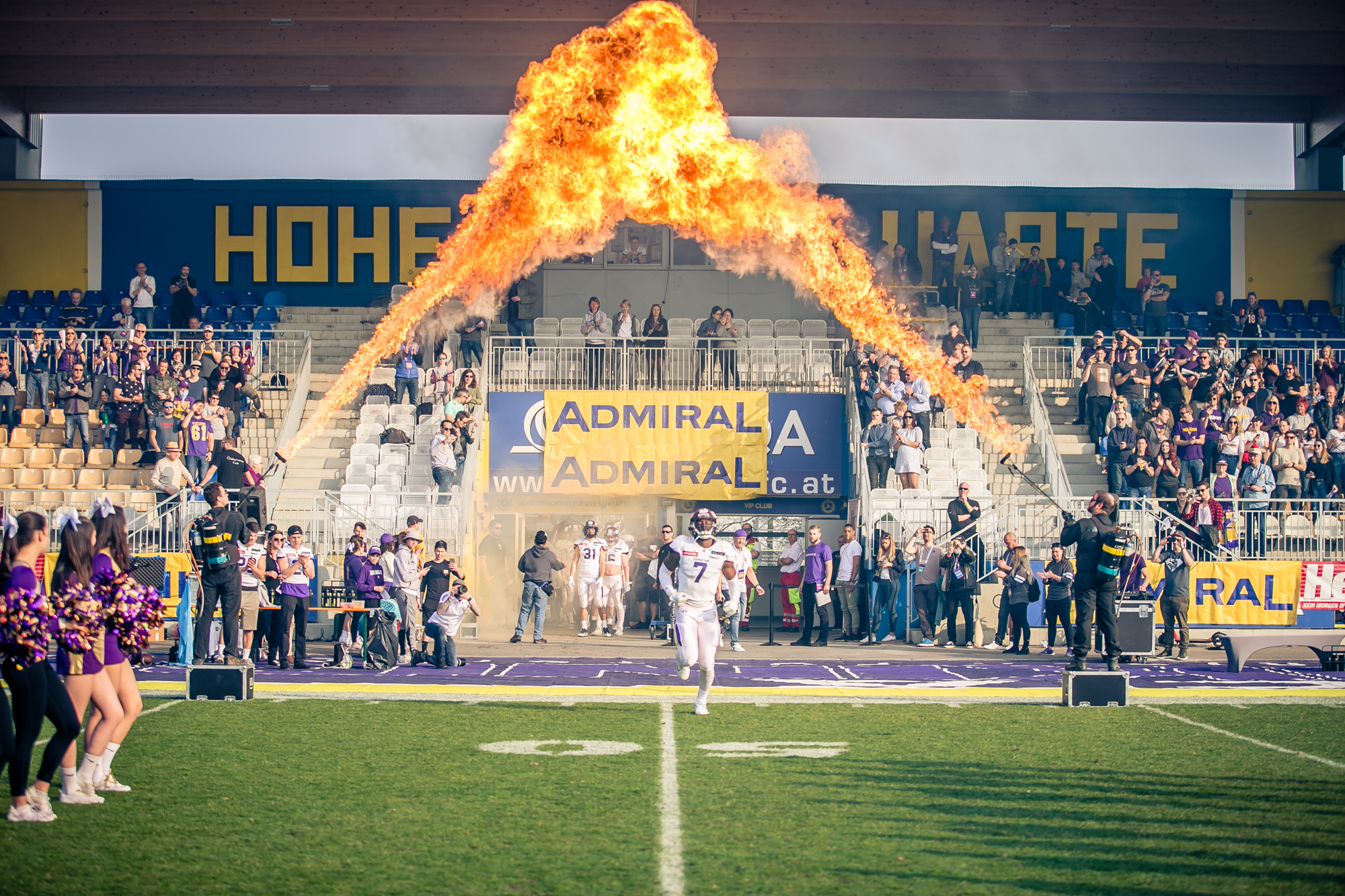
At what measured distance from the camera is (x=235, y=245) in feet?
103

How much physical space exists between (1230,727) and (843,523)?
1371cm

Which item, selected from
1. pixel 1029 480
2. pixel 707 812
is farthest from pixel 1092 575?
pixel 707 812

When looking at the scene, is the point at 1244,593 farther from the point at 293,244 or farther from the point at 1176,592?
the point at 293,244

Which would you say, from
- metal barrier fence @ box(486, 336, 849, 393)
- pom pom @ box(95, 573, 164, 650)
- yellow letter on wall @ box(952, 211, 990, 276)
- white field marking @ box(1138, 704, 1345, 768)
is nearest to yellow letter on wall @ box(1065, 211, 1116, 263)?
yellow letter on wall @ box(952, 211, 990, 276)

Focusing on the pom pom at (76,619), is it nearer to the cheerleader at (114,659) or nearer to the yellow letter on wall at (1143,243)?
the cheerleader at (114,659)

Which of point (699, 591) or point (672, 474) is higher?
point (672, 474)

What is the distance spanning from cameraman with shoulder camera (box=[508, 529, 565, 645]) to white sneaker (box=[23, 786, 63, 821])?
13.3 m

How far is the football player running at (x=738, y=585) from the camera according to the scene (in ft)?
42.6

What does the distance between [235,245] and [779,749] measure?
2546cm

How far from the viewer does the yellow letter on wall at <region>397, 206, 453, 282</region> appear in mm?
31422

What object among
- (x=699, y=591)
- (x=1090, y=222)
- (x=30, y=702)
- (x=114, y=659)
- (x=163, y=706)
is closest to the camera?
(x=30, y=702)

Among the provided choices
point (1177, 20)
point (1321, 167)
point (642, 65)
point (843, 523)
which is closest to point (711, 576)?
point (642, 65)

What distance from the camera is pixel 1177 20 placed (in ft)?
87.6

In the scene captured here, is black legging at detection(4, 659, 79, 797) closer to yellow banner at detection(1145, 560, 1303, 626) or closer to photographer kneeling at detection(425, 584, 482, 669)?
photographer kneeling at detection(425, 584, 482, 669)
